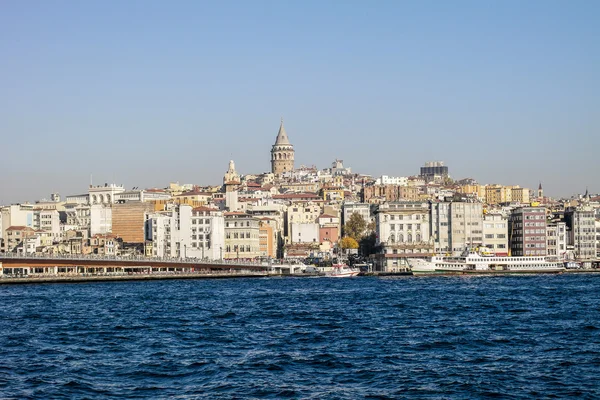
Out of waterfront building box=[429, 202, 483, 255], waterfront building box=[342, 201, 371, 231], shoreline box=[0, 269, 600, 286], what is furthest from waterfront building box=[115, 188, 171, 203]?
shoreline box=[0, 269, 600, 286]

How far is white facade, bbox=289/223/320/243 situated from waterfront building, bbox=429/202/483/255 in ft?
65.5

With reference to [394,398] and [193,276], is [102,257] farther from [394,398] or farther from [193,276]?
[394,398]

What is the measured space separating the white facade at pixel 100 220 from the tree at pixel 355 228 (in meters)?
26.9

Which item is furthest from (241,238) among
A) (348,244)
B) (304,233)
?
(304,233)

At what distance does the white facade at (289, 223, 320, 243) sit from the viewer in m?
125

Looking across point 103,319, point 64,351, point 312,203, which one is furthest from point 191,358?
point 312,203

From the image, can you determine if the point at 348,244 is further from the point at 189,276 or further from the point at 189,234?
the point at 189,276

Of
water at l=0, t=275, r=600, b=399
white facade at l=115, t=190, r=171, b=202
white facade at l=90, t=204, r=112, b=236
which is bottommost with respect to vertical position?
water at l=0, t=275, r=600, b=399

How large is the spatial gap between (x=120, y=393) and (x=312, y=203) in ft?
382

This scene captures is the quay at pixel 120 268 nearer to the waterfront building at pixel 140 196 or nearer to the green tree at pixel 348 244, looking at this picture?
the green tree at pixel 348 244

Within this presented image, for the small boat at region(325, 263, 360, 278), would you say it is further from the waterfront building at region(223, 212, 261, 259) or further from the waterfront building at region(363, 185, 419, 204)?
the waterfront building at region(363, 185, 419, 204)

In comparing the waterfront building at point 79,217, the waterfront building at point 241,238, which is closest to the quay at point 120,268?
the waterfront building at point 241,238

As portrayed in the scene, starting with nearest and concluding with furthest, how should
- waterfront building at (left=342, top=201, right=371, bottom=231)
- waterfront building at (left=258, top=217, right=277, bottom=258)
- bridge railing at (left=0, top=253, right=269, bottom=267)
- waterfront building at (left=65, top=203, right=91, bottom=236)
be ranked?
1. bridge railing at (left=0, top=253, right=269, bottom=267)
2. waterfront building at (left=258, top=217, right=277, bottom=258)
3. waterfront building at (left=65, top=203, right=91, bottom=236)
4. waterfront building at (left=342, top=201, right=371, bottom=231)

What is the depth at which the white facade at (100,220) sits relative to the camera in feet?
418
